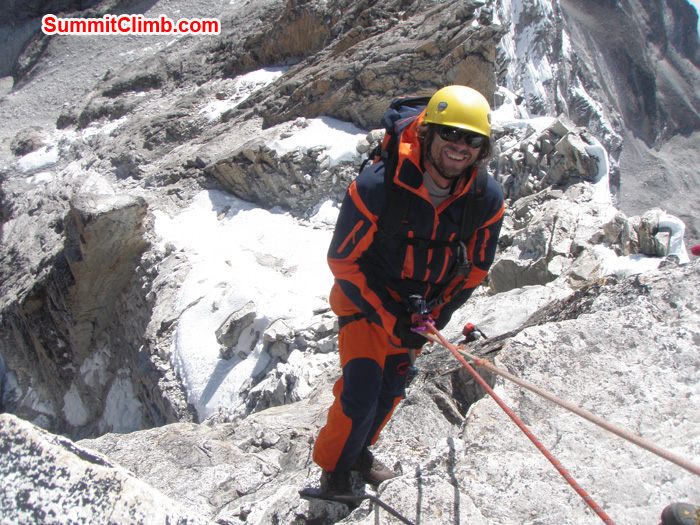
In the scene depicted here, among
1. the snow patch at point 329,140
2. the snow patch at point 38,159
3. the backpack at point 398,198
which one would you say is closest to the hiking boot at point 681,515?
the backpack at point 398,198

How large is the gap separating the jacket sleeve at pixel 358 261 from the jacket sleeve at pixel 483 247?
14.9 inches

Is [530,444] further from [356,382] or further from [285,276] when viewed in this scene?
[285,276]

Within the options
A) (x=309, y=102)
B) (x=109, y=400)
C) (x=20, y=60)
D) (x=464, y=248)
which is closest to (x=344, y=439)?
(x=464, y=248)

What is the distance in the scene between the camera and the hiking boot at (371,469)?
2.74 metres

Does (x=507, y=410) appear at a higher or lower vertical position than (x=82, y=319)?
higher

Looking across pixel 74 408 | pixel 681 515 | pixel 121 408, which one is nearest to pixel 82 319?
pixel 74 408

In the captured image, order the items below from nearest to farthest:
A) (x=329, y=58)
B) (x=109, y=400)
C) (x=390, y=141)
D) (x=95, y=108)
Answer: (x=390, y=141), (x=109, y=400), (x=329, y=58), (x=95, y=108)

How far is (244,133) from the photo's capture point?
12.8 metres

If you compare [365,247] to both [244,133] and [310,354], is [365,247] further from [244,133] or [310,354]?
[244,133]

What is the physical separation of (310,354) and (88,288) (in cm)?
651

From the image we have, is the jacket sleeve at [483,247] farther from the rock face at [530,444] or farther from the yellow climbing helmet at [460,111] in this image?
the rock face at [530,444]

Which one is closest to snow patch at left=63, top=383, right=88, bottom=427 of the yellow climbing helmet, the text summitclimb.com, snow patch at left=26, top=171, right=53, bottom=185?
snow patch at left=26, top=171, right=53, bottom=185

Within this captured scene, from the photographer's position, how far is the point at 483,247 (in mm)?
2715

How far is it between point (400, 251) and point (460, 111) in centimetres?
82
